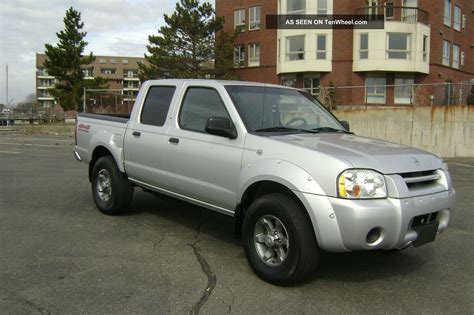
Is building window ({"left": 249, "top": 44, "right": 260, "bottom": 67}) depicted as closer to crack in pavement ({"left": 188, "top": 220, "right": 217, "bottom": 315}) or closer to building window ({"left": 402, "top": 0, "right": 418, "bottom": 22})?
building window ({"left": 402, "top": 0, "right": 418, "bottom": 22})

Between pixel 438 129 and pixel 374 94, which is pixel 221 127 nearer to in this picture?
pixel 438 129

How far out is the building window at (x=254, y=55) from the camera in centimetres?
3809

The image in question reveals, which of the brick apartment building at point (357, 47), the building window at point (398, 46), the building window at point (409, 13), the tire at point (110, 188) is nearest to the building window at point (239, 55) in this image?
the brick apartment building at point (357, 47)

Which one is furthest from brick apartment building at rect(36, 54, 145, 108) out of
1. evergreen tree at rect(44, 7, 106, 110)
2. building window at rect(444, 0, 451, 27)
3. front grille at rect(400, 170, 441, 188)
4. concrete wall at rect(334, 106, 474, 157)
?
front grille at rect(400, 170, 441, 188)

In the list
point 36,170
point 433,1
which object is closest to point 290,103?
point 36,170

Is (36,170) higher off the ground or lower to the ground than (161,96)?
lower

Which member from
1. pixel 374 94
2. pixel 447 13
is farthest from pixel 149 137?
pixel 447 13

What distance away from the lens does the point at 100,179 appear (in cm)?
708

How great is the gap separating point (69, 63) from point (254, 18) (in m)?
18.3

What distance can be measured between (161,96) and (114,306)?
302 cm

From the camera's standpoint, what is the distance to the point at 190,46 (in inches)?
1462

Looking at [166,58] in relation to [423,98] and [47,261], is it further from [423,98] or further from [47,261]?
[47,261]

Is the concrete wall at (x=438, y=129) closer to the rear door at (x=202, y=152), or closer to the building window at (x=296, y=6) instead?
the rear door at (x=202, y=152)

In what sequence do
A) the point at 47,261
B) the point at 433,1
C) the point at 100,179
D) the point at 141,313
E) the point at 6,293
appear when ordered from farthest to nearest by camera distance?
the point at 433,1, the point at 100,179, the point at 47,261, the point at 6,293, the point at 141,313
